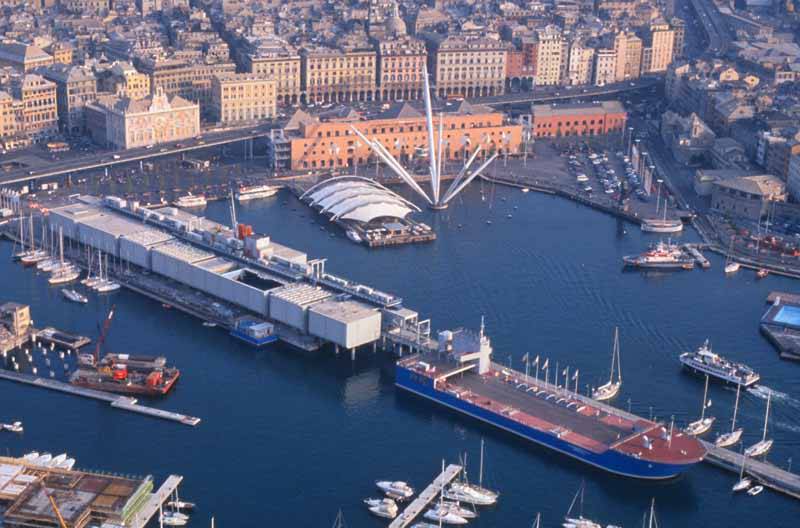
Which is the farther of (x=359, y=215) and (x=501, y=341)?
(x=359, y=215)

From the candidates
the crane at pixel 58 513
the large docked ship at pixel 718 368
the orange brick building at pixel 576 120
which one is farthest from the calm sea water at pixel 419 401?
the orange brick building at pixel 576 120

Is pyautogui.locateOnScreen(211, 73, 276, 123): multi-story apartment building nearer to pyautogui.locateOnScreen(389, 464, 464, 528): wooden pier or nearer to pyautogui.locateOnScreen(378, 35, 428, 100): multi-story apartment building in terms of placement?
pyautogui.locateOnScreen(378, 35, 428, 100): multi-story apartment building

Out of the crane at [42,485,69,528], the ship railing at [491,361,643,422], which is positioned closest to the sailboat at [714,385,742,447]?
the ship railing at [491,361,643,422]

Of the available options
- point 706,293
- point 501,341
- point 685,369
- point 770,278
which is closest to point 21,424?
point 501,341

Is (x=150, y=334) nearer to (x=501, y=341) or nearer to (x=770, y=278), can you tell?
(x=501, y=341)

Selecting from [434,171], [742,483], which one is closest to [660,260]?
[434,171]

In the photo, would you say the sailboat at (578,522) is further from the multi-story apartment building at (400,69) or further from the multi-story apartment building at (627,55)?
the multi-story apartment building at (627,55)
